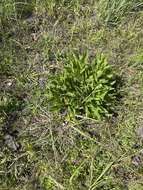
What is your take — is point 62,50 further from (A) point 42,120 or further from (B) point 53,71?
(A) point 42,120

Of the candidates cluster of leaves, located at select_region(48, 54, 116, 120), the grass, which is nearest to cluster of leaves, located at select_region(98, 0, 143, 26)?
the grass

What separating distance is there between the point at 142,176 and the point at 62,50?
1.05 m

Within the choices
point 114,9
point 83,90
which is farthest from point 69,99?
point 114,9

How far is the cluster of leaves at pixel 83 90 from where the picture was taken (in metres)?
2.46

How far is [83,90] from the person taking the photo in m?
2.49

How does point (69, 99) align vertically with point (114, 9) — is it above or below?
below

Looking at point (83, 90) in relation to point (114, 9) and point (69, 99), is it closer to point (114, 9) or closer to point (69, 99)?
point (69, 99)

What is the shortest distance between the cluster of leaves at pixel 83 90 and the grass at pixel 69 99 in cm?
3

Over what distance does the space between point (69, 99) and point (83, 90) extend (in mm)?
107

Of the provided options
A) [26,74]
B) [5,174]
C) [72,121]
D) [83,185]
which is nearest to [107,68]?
[72,121]

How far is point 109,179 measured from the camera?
2.31m

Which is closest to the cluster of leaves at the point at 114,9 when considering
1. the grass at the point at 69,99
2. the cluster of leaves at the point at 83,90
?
the grass at the point at 69,99

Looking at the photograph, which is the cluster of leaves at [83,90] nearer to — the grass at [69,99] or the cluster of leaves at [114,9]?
the grass at [69,99]

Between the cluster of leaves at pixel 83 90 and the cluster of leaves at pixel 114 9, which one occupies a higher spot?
the cluster of leaves at pixel 114 9
